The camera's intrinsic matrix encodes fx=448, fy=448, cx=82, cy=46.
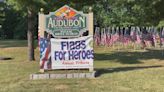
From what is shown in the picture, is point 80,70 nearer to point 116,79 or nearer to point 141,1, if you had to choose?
point 116,79

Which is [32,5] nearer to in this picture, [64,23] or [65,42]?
[64,23]

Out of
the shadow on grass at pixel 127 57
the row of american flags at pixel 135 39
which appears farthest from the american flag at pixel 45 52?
the row of american flags at pixel 135 39

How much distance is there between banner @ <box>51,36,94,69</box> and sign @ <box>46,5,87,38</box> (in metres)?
0.23

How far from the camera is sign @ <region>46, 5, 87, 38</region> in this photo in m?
14.2

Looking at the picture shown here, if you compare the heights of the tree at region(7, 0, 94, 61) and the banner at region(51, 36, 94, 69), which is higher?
the tree at region(7, 0, 94, 61)

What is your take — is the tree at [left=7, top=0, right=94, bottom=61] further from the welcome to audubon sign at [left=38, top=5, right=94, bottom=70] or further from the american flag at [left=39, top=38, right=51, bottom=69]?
the american flag at [left=39, top=38, right=51, bottom=69]

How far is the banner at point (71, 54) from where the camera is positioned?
14086 millimetres

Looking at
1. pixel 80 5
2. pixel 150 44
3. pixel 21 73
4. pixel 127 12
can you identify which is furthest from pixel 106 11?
pixel 21 73

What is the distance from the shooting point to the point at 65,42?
557 inches

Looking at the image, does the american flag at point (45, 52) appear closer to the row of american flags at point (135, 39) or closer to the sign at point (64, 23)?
the sign at point (64, 23)

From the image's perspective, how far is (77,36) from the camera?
14.2 metres

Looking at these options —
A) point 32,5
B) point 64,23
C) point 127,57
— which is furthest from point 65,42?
point 127,57

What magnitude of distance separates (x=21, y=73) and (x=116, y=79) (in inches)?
141

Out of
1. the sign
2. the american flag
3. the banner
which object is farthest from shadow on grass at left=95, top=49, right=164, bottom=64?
the american flag
